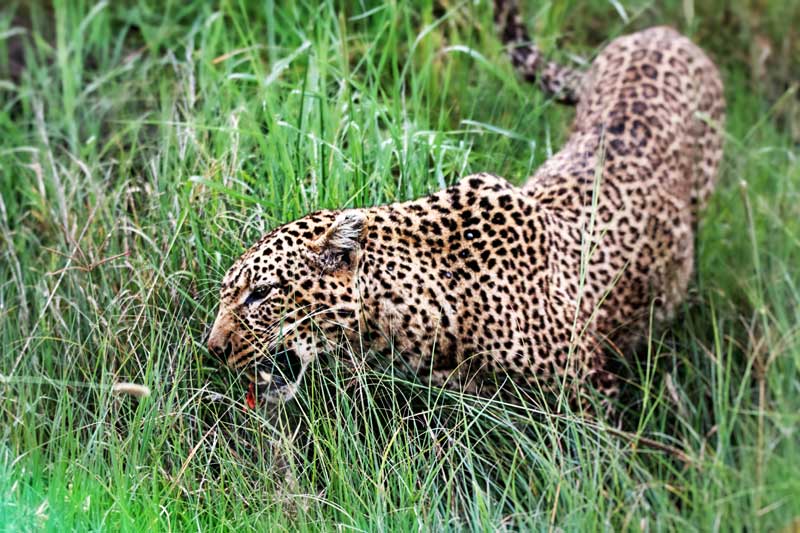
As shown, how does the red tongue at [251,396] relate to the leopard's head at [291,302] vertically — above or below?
below

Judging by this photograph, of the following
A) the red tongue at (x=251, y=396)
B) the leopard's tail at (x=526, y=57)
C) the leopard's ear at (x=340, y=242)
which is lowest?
the red tongue at (x=251, y=396)

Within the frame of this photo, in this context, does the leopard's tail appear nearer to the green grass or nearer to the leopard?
the green grass

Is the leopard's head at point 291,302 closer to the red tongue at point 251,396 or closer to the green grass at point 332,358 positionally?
the red tongue at point 251,396

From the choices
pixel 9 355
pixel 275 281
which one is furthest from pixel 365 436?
pixel 9 355

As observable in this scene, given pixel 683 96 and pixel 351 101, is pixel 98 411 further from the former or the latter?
pixel 683 96

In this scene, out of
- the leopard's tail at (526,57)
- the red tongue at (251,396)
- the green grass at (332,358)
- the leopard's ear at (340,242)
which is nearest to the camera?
the green grass at (332,358)

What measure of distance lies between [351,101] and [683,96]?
219 centimetres

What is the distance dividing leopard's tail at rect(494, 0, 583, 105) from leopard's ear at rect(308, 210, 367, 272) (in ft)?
9.90

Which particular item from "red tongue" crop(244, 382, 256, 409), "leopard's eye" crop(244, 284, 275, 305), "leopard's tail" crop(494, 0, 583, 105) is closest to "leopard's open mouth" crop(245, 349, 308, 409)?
"red tongue" crop(244, 382, 256, 409)

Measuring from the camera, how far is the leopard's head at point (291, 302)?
4.82m

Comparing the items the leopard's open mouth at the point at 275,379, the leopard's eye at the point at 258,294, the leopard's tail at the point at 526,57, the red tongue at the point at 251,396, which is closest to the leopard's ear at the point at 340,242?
the leopard's eye at the point at 258,294

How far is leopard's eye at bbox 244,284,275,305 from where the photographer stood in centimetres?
485

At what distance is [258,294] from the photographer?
4.87 metres

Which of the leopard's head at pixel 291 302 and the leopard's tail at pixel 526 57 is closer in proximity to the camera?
the leopard's head at pixel 291 302
